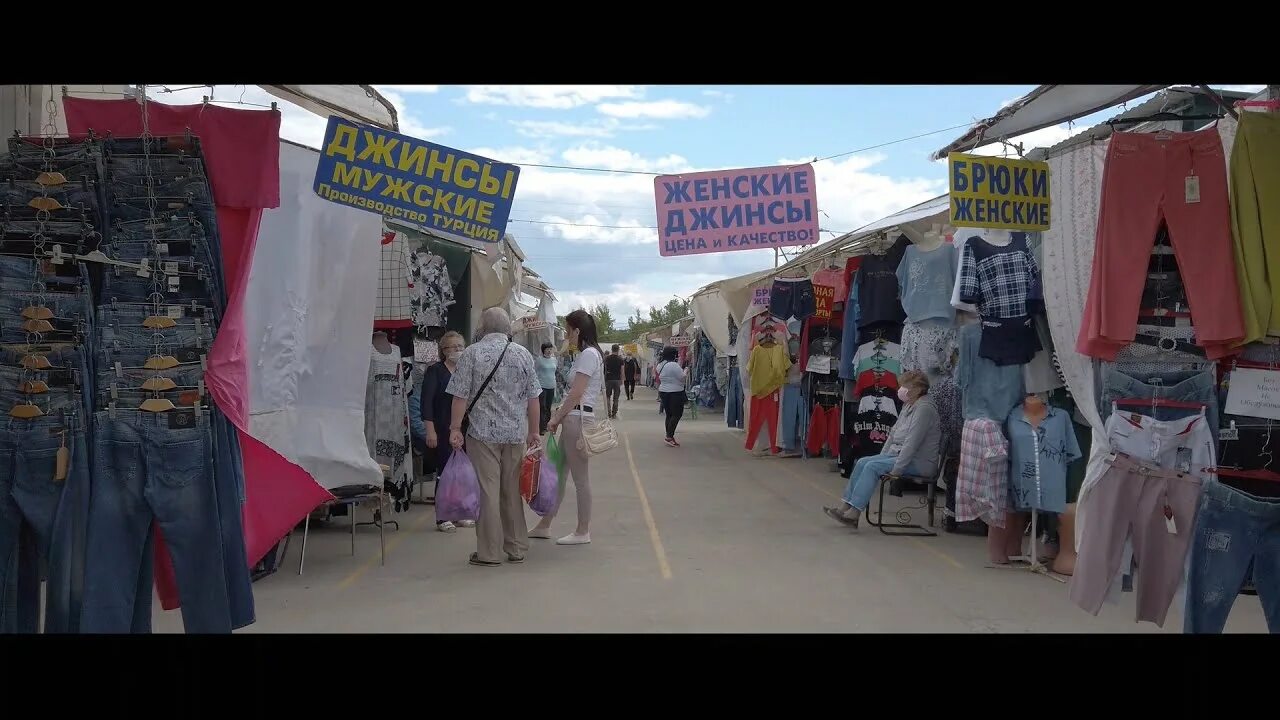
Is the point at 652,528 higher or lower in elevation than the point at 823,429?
lower

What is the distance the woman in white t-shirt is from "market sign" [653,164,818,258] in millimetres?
3250

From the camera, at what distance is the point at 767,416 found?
1420 centimetres

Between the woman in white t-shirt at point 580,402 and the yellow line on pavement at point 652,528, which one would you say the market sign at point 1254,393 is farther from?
the woman in white t-shirt at point 580,402

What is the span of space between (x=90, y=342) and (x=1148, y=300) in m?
4.47

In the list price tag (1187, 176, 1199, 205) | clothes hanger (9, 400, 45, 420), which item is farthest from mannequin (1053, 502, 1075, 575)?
clothes hanger (9, 400, 45, 420)

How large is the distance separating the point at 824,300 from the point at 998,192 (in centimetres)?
702

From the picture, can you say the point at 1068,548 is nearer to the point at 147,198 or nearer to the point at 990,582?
the point at 990,582

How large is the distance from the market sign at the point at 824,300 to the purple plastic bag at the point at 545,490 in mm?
5838

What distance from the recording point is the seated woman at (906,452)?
7438mm

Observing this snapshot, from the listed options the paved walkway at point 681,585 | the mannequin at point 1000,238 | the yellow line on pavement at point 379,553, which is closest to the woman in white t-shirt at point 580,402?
the paved walkway at point 681,585

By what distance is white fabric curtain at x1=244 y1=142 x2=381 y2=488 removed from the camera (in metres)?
5.22

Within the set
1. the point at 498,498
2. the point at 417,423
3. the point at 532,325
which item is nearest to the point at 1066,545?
the point at 498,498

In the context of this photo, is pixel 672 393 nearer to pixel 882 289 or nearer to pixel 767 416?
pixel 767 416

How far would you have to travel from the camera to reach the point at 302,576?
6105mm
